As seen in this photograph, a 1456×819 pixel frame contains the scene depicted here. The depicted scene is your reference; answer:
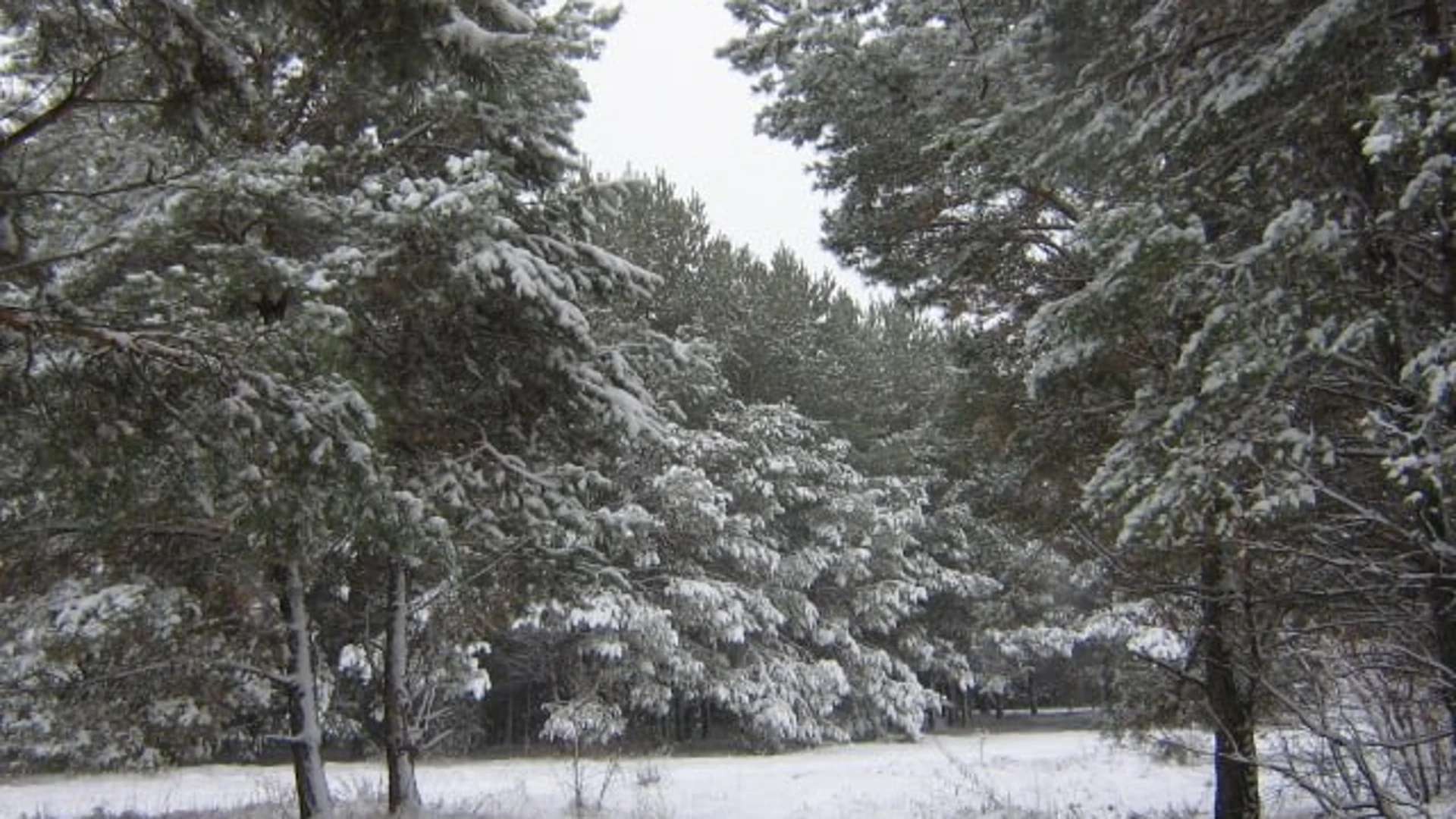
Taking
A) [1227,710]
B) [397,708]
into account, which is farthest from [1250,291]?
[397,708]

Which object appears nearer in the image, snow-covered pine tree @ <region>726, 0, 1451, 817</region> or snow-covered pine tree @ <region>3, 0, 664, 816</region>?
snow-covered pine tree @ <region>726, 0, 1451, 817</region>

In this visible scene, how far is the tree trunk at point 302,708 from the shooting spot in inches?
325

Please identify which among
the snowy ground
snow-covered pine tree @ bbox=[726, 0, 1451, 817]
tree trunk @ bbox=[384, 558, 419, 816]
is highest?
snow-covered pine tree @ bbox=[726, 0, 1451, 817]

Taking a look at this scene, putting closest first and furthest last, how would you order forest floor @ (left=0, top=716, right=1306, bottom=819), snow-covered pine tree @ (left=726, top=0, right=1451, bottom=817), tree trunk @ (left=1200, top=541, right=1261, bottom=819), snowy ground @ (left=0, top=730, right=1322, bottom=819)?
1. snow-covered pine tree @ (left=726, top=0, right=1451, bottom=817)
2. tree trunk @ (left=1200, top=541, right=1261, bottom=819)
3. forest floor @ (left=0, top=716, right=1306, bottom=819)
4. snowy ground @ (left=0, top=730, right=1322, bottom=819)

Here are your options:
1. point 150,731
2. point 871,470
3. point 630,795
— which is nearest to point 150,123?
point 150,731

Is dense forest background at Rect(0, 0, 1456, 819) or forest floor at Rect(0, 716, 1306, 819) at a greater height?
dense forest background at Rect(0, 0, 1456, 819)

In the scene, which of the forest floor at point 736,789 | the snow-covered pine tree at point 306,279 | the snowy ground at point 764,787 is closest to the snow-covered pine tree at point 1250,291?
the forest floor at point 736,789

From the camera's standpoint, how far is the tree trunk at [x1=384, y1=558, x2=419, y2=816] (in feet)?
30.7

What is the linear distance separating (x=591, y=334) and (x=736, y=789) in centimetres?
860

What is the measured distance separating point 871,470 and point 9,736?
2317 centimetres

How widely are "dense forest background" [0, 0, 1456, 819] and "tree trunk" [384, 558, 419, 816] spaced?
4 cm

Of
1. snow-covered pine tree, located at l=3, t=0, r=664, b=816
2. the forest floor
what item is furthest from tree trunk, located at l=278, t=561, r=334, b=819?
the forest floor

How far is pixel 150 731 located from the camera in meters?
8.55

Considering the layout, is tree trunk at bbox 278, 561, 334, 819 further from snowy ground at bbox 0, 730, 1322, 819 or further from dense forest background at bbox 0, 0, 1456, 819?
snowy ground at bbox 0, 730, 1322, 819
